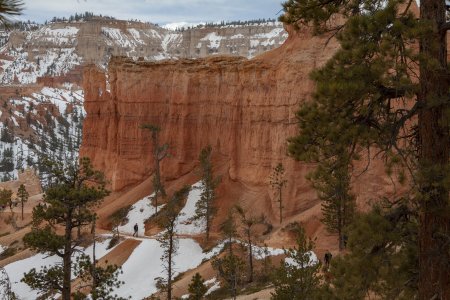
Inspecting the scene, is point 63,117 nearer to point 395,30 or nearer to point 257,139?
point 257,139

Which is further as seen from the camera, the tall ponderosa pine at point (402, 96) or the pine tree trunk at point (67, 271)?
the pine tree trunk at point (67, 271)

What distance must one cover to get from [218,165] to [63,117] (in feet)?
494

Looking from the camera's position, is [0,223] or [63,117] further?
[63,117]

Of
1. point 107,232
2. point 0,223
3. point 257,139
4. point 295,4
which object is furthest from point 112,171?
point 295,4

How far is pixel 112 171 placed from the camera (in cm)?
5959

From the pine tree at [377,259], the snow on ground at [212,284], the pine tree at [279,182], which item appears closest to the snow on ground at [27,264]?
the snow on ground at [212,284]

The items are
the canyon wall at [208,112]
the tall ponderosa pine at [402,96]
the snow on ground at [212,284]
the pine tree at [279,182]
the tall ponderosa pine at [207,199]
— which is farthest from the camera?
the tall ponderosa pine at [207,199]

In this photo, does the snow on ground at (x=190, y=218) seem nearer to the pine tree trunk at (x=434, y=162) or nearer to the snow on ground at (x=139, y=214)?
the snow on ground at (x=139, y=214)

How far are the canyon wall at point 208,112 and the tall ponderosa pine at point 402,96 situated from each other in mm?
Result: 29499

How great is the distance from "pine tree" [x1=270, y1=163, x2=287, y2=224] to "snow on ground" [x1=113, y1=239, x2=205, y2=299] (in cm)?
731

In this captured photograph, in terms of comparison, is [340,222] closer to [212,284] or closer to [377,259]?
[212,284]

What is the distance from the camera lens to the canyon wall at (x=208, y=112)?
40.2m

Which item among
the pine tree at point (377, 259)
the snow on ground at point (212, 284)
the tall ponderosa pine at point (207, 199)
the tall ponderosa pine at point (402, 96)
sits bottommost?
the snow on ground at point (212, 284)

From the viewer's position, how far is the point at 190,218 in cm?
4488
